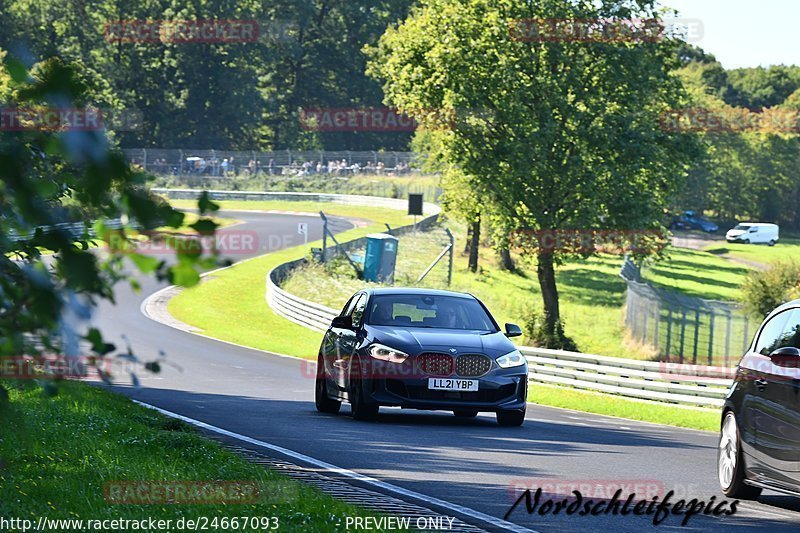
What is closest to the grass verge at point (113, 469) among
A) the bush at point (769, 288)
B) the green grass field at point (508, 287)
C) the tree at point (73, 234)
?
the tree at point (73, 234)

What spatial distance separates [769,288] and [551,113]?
10.7 metres

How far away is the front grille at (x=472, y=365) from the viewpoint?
Result: 15032 millimetres

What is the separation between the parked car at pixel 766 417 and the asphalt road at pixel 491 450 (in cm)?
23

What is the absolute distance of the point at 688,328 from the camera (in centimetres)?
3644

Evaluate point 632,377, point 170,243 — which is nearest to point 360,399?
point 170,243

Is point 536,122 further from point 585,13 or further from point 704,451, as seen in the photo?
point 704,451

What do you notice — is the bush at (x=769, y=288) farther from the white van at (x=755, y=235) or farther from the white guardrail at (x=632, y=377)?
the white van at (x=755, y=235)

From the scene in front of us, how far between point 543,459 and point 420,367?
299 centimetres

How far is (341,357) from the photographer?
1620 cm

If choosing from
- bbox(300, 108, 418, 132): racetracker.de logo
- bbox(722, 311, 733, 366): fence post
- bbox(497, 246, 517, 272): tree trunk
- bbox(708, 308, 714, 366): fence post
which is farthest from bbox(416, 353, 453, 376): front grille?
bbox(300, 108, 418, 132): racetracker.de logo

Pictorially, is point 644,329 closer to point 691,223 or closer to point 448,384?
point 448,384

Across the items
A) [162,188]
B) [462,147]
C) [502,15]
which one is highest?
[502,15]

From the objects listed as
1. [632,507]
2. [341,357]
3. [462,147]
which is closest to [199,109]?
[462,147]

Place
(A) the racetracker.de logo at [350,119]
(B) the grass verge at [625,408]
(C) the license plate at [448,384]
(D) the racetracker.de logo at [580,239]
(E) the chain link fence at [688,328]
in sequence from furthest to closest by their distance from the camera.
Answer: (A) the racetracker.de logo at [350,119]
(D) the racetracker.de logo at [580,239]
(E) the chain link fence at [688,328]
(B) the grass verge at [625,408]
(C) the license plate at [448,384]
